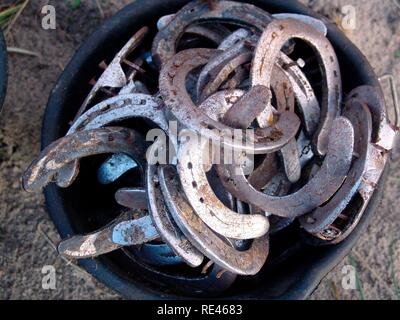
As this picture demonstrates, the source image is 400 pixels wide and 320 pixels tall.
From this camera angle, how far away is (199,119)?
844mm

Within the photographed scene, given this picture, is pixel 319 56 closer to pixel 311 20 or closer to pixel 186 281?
pixel 311 20

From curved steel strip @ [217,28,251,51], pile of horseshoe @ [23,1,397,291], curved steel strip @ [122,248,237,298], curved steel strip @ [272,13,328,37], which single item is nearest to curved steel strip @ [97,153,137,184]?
pile of horseshoe @ [23,1,397,291]

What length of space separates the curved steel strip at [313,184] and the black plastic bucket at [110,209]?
0.09 meters

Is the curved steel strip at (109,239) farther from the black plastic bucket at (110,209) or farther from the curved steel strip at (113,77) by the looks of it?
the curved steel strip at (113,77)

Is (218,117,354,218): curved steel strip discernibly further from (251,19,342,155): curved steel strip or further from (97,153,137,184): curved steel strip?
(97,153,137,184): curved steel strip

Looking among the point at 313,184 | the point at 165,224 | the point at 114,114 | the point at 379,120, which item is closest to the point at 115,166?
the point at 114,114

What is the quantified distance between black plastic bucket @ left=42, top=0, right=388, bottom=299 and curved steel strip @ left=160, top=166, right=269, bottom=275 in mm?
111

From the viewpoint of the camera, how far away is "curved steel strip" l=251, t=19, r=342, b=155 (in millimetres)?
952

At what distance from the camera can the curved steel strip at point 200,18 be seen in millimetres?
1038

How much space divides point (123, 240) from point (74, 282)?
43 centimetres

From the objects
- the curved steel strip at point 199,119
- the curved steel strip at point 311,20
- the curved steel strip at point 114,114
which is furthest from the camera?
the curved steel strip at point 311,20

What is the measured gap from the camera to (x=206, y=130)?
833mm

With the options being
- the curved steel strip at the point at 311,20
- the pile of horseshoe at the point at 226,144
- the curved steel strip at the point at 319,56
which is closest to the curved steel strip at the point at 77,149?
the pile of horseshoe at the point at 226,144
